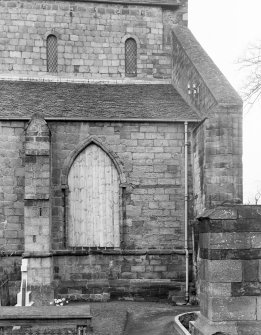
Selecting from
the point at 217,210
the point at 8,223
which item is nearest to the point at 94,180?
the point at 8,223

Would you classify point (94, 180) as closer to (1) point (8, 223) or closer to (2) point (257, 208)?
(1) point (8, 223)

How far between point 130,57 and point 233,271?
1265cm

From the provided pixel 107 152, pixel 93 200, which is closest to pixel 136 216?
pixel 93 200

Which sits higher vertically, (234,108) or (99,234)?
(234,108)

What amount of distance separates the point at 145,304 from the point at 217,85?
671 cm

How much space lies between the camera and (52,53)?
64.2 feet

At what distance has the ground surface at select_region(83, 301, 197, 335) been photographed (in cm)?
1155

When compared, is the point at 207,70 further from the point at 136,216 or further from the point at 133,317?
the point at 133,317

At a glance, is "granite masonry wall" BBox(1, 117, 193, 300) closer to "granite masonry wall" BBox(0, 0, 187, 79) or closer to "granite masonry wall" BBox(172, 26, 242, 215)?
"granite masonry wall" BBox(172, 26, 242, 215)

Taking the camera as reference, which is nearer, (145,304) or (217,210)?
(217,210)

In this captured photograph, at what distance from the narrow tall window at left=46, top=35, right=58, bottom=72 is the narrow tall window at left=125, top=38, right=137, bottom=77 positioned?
102 inches

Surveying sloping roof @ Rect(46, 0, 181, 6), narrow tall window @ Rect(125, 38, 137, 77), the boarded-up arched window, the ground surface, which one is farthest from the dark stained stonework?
sloping roof @ Rect(46, 0, 181, 6)

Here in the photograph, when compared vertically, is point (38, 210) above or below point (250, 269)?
above

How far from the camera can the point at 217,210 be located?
894cm
